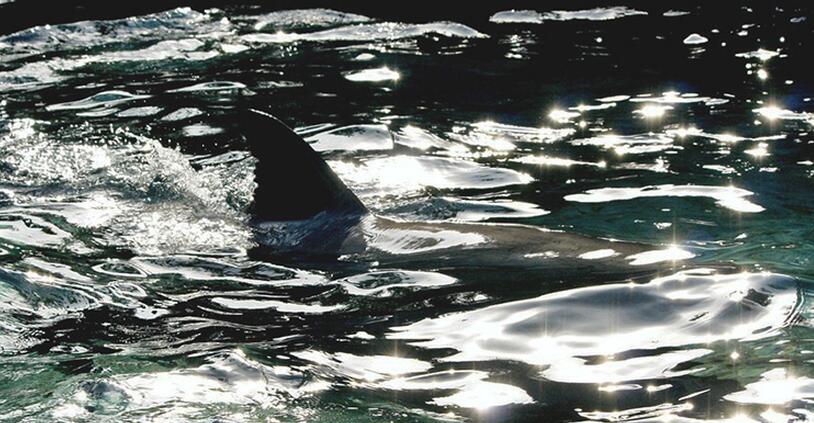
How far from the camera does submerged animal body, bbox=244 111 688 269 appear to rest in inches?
177

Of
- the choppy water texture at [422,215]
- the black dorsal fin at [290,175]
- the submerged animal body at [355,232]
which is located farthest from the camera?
the black dorsal fin at [290,175]

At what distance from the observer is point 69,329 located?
415 cm

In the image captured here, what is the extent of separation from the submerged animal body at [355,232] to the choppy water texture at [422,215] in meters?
0.05

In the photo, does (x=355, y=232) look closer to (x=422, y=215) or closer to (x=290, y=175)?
(x=290, y=175)

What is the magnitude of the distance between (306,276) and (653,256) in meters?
1.39

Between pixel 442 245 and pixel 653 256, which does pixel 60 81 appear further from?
pixel 653 256

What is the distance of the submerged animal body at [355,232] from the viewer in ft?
14.8

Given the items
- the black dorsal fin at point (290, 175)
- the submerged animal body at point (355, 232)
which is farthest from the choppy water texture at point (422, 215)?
the black dorsal fin at point (290, 175)

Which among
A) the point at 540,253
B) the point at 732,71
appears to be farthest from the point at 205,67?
the point at 540,253

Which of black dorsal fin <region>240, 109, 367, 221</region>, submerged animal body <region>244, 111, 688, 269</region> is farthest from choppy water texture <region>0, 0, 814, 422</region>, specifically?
black dorsal fin <region>240, 109, 367, 221</region>

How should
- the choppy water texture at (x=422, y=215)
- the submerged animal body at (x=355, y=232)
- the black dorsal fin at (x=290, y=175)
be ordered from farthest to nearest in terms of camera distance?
the black dorsal fin at (x=290, y=175)
the submerged animal body at (x=355, y=232)
the choppy water texture at (x=422, y=215)

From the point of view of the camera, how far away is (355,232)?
5.04 metres

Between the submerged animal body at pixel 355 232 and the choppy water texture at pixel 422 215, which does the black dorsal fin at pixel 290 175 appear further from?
the choppy water texture at pixel 422 215

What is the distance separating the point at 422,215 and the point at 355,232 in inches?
36.4
